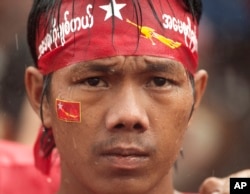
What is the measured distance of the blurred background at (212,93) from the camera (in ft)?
11.3

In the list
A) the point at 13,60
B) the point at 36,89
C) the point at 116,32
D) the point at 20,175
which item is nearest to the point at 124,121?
the point at 116,32

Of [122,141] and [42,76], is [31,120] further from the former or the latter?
[122,141]

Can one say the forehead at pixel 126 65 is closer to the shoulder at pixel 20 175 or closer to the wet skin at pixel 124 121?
the wet skin at pixel 124 121

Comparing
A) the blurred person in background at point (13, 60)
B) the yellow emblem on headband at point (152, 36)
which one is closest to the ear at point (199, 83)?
the yellow emblem on headband at point (152, 36)

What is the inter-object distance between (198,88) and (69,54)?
0.47 m

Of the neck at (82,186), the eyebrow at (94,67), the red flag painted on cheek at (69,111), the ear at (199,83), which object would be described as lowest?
the neck at (82,186)

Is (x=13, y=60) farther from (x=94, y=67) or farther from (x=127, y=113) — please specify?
(x=127, y=113)

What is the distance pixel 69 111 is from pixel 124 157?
0.22 meters

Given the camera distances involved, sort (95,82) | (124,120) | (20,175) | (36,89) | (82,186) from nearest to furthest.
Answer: (124,120), (95,82), (82,186), (36,89), (20,175)

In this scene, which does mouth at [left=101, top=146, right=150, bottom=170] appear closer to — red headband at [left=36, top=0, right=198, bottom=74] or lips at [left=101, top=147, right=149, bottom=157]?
lips at [left=101, top=147, right=149, bottom=157]

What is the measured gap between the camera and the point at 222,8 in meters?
3.43

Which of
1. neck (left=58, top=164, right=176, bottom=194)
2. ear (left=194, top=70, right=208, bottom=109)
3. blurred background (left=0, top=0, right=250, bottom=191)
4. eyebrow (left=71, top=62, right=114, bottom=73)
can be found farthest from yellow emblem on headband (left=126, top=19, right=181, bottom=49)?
blurred background (left=0, top=0, right=250, bottom=191)

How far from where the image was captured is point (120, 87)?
7.60ft

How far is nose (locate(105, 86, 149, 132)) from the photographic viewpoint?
2254mm
